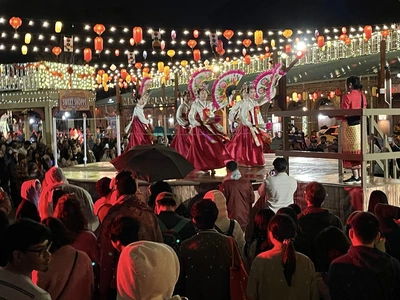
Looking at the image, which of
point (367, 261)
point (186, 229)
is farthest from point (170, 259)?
point (186, 229)

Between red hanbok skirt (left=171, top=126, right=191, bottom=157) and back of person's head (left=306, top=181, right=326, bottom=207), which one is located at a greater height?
red hanbok skirt (left=171, top=126, right=191, bottom=157)

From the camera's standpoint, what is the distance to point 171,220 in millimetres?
4527

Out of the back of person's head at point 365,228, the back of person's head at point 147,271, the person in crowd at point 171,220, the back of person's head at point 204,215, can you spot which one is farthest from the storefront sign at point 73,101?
the back of person's head at point 147,271

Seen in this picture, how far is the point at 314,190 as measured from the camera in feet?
16.0

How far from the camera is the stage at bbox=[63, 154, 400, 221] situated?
8.02 m

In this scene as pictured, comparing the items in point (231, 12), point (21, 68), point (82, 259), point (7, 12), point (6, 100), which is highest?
point (231, 12)

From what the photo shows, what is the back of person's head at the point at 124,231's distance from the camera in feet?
10.8

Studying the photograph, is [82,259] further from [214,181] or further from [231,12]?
[231,12]

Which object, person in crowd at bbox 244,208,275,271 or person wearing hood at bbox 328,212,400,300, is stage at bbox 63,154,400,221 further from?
person wearing hood at bbox 328,212,400,300

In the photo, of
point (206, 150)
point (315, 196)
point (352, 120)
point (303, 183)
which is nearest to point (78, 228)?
point (315, 196)

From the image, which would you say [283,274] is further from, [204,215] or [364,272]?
[204,215]

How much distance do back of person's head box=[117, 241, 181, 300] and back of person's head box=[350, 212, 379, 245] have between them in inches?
50.8

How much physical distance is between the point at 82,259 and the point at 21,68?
91.7 ft

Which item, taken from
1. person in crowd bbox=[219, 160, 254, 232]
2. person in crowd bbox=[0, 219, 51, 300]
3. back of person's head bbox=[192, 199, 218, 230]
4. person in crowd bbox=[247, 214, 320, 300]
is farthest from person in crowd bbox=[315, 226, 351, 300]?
person in crowd bbox=[219, 160, 254, 232]
